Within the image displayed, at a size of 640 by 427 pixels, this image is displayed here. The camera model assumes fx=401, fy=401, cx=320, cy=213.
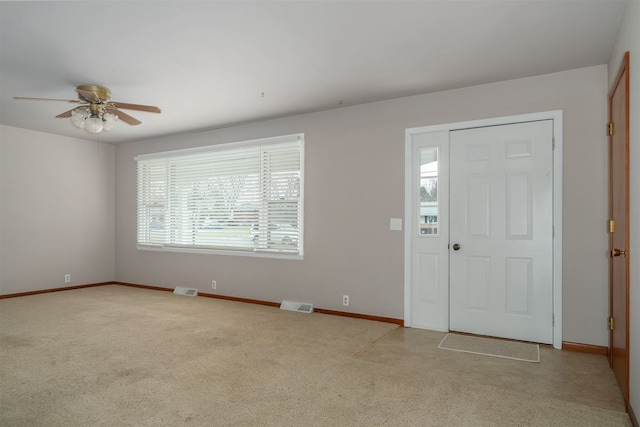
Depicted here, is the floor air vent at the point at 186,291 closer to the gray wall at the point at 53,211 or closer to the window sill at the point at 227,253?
the window sill at the point at 227,253

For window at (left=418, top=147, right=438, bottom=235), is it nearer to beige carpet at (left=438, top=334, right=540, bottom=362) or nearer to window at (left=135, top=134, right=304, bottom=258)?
beige carpet at (left=438, top=334, right=540, bottom=362)

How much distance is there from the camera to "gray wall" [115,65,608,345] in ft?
11.5

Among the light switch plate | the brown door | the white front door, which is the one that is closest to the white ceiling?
the brown door

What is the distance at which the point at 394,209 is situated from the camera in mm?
4480

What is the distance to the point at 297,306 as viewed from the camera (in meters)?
5.09

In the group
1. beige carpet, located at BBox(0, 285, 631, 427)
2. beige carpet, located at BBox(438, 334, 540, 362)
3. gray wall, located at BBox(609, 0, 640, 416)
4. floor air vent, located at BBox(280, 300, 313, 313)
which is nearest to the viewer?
gray wall, located at BBox(609, 0, 640, 416)

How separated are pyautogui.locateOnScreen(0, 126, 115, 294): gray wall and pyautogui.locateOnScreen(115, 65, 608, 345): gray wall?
4.77ft

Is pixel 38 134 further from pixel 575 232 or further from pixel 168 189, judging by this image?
pixel 575 232

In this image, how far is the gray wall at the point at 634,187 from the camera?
2.19m

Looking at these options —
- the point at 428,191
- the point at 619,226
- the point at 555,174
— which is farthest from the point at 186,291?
the point at 619,226

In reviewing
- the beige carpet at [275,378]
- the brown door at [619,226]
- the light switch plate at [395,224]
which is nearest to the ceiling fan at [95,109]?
the beige carpet at [275,378]

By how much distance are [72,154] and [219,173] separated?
8.97 feet

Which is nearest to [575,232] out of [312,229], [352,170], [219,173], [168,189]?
[352,170]

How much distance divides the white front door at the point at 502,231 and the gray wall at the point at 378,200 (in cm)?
18
